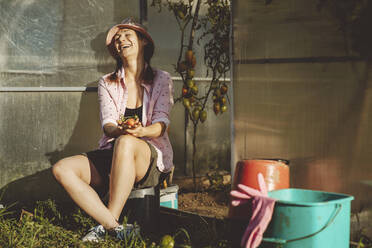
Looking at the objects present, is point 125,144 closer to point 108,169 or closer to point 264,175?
point 108,169

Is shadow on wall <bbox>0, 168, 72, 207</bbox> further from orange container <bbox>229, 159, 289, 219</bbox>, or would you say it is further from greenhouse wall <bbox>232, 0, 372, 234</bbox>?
orange container <bbox>229, 159, 289, 219</bbox>

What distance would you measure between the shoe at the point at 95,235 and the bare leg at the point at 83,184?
36 mm

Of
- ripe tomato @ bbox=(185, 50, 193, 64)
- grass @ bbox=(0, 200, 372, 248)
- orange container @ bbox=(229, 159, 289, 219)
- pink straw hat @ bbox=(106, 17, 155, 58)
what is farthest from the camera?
ripe tomato @ bbox=(185, 50, 193, 64)


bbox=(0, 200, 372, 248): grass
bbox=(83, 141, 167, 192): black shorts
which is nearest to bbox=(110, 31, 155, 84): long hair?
bbox=(83, 141, 167, 192): black shorts

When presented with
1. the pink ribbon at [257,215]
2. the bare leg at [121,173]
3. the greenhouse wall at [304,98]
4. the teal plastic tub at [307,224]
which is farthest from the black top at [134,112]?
the teal plastic tub at [307,224]

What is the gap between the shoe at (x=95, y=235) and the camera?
9.13 ft

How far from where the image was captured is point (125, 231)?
2.78 meters

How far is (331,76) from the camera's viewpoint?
8.58 feet

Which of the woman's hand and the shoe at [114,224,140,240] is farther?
the woman's hand

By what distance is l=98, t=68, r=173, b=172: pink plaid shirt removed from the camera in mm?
3318

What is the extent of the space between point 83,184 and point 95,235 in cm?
36

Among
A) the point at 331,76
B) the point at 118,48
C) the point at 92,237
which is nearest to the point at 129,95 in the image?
the point at 118,48

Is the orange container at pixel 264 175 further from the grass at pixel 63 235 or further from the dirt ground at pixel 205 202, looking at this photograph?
the dirt ground at pixel 205 202

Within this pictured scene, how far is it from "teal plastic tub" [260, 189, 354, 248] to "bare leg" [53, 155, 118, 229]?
44.9 inches
